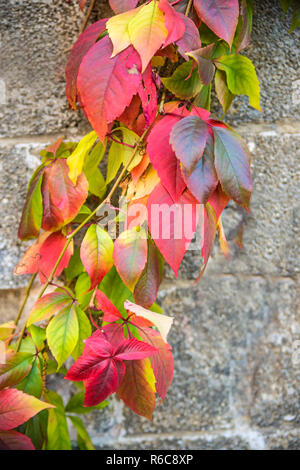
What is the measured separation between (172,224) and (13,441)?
0.36 metres

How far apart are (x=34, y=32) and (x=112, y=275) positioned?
49 cm

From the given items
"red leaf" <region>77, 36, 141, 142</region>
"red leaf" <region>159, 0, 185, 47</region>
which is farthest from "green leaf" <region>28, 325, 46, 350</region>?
"red leaf" <region>159, 0, 185, 47</region>

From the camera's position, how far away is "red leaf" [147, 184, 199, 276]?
0.51m

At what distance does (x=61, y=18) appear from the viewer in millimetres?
739

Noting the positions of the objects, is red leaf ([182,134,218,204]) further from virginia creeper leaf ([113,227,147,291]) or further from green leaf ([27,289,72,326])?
green leaf ([27,289,72,326])

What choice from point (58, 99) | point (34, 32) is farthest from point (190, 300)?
point (34, 32)

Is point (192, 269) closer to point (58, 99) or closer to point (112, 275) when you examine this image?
point (112, 275)

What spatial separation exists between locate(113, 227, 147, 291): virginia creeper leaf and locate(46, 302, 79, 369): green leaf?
0.40ft

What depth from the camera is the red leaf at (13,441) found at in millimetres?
509

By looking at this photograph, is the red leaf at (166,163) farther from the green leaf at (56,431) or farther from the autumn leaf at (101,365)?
the green leaf at (56,431)

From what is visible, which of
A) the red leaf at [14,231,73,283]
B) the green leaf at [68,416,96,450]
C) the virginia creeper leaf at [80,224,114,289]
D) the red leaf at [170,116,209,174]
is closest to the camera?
the red leaf at [170,116,209,174]

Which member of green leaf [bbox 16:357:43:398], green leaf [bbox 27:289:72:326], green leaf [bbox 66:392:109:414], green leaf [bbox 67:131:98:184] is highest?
green leaf [bbox 67:131:98:184]
